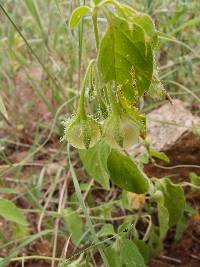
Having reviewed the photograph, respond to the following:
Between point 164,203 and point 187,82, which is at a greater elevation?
point 164,203

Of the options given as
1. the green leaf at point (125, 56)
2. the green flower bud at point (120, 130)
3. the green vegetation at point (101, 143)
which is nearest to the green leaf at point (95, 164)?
the green vegetation at point (101, 143)

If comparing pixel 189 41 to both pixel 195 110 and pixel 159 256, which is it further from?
pixel 159 256

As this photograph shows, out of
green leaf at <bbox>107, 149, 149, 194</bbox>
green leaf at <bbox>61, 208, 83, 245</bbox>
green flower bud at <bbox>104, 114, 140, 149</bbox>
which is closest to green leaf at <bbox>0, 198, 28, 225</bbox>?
green leaf at <bbox>61, 208, 83, 245</bbox>

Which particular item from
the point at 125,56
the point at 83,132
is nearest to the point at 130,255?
the point at 83,132

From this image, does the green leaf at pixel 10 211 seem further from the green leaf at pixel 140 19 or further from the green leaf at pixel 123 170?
the green leaf at pixel 140 19

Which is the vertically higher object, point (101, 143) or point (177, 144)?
point (101, 143)

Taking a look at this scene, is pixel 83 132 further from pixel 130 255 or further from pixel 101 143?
pixel 130 255

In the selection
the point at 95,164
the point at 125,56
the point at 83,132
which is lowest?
the point at 95,164

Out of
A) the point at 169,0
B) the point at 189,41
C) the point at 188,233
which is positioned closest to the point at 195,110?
the point at 189,41
